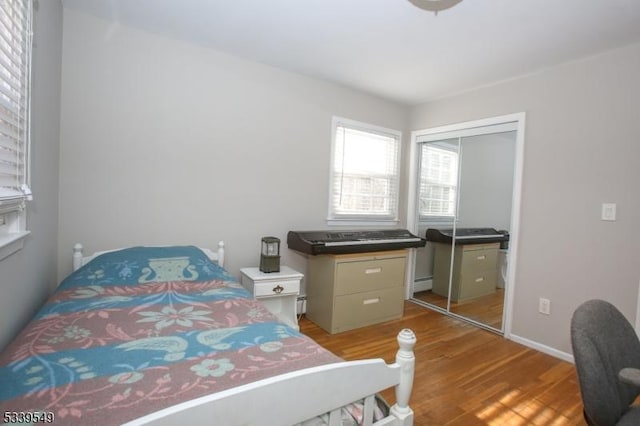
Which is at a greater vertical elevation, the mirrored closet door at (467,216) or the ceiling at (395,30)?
the ceiling at (395,30)

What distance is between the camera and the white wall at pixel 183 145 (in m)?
2.15

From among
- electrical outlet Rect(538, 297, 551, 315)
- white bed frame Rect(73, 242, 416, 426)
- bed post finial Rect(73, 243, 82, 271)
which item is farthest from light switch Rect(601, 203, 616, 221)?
bed post finial Rect(73, 243, 82, 271)

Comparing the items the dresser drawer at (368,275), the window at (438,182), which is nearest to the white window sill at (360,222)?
the window at (438,182)

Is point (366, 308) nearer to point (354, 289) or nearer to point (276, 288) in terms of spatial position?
point (354, 289)

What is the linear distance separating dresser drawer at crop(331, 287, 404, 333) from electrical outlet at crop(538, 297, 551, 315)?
3.91ft

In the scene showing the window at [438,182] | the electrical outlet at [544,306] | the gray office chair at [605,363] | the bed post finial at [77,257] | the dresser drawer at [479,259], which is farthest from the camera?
the window at [438,182]

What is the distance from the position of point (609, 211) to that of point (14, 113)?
359 centimetres

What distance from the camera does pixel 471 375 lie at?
2.23 metres

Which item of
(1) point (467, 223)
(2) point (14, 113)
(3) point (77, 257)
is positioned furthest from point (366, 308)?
(2) point (14, 113)

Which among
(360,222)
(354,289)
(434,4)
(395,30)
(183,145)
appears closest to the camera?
(434,4)

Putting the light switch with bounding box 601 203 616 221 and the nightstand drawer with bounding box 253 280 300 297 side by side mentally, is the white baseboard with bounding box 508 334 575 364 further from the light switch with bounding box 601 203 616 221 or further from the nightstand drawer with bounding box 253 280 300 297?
→ the nightstand drawer with bounding box 253 280 300 297

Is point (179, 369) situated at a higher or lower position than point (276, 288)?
higher

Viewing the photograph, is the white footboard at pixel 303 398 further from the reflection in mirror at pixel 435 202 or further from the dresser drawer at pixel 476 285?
the reflection in mirror at pixel 435 202

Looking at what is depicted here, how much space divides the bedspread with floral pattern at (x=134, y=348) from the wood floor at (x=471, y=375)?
3.72 ft
